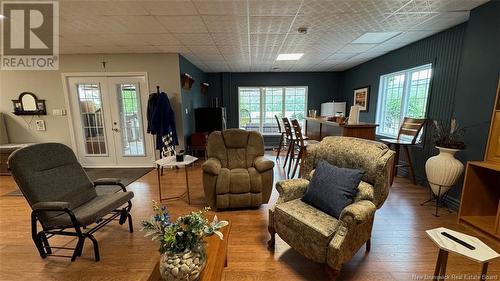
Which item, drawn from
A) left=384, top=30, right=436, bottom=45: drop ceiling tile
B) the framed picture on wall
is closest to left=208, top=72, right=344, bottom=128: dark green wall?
the framed picture on wall

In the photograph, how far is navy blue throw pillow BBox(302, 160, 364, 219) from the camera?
1.72m

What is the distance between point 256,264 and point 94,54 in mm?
4751

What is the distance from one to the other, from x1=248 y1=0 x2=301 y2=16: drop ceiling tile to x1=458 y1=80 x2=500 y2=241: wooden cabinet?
2.24 m

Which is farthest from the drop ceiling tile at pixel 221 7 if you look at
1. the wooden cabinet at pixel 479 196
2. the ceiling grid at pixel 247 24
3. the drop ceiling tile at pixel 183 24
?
the wooden cabinet at pixel 479 196

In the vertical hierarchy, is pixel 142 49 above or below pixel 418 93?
above

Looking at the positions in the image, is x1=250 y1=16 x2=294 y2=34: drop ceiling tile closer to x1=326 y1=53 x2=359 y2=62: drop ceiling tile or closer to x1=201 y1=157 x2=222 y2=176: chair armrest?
x1=201 y1=157 x2=222 y2=176: chair armrest

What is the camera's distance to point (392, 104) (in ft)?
14.8

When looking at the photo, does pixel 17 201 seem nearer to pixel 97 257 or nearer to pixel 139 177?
pixel 139 177

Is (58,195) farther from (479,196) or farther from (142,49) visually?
(479,196)

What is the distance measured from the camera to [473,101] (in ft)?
8.23

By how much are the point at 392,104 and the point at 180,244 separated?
4.95 m

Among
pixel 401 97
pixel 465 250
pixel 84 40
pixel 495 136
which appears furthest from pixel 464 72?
pixel 84 40

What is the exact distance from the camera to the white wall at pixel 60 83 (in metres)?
4.21

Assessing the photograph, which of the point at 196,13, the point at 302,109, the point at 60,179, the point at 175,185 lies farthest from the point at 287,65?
the point at 60,179
